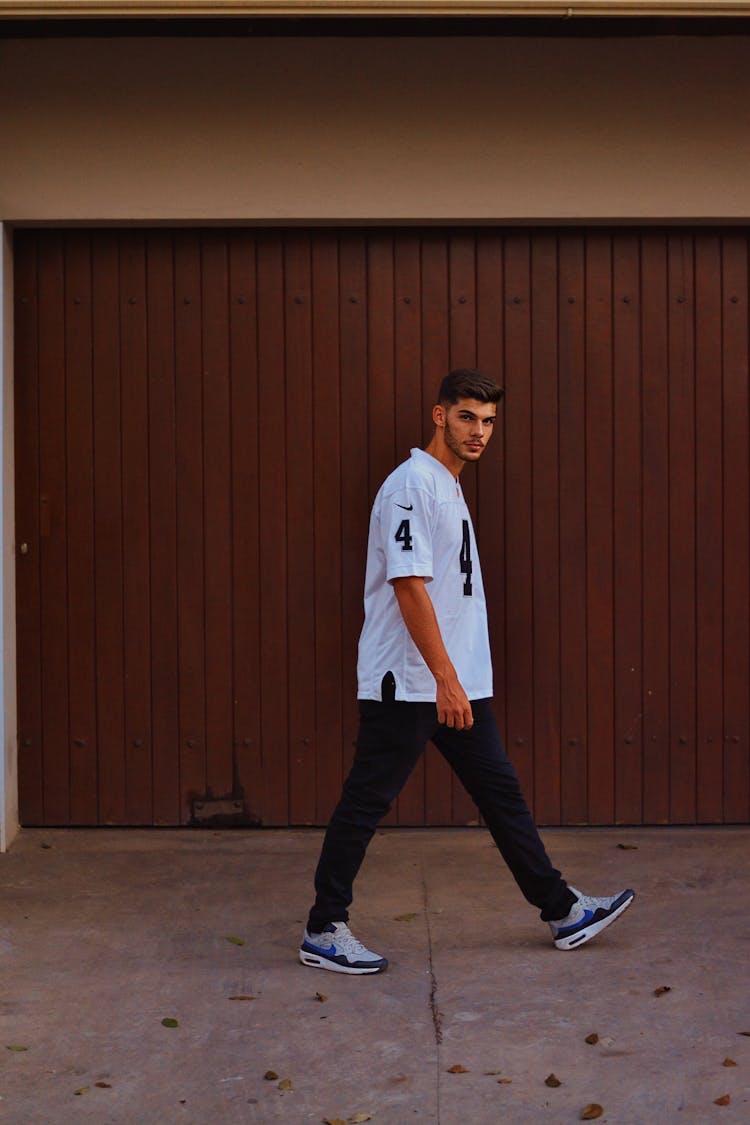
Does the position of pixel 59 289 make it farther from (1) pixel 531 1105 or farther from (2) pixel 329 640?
(1) pixel 531 1105

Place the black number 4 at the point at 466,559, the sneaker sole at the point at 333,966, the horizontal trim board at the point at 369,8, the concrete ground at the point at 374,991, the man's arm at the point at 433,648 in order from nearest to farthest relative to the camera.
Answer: the concrete ground at the point at 374,991 < the man's arm at the point at 433,648 < the sneaker sole at the point at 333,966 < the black number 4 at the point at 466,559 < the horizontal trim board at the point at 369,8

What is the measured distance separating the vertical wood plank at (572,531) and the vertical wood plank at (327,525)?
3.22 feet

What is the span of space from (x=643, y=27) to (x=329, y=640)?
2.97 meters

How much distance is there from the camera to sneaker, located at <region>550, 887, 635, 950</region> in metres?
→ 4.66

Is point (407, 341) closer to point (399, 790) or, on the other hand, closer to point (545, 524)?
point (545, 524)

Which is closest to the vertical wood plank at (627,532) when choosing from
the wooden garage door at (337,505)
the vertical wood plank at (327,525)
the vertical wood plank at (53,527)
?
the wooden garage door at (337,505)

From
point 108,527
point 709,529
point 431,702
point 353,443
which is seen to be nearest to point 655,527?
point 709,529

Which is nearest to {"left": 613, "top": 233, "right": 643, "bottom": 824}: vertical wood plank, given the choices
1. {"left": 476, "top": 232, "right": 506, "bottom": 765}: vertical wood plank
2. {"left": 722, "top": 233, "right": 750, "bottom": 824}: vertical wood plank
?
{"left": 722, "top": 233, "right": 750, "bottom": 824}: vertical wood plank

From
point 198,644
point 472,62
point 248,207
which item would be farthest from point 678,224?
point 198,644

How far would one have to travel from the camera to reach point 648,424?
6.18m

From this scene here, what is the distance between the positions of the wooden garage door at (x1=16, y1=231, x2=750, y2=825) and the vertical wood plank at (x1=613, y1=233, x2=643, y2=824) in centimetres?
1

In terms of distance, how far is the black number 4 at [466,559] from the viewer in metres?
4.59

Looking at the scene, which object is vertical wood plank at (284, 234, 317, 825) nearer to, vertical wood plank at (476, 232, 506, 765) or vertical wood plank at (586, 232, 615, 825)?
vertical wood plank at (476, 232, 506, 765)

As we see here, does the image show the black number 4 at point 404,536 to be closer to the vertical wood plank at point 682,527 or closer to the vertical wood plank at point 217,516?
the vertical wood plank at point 217,516
